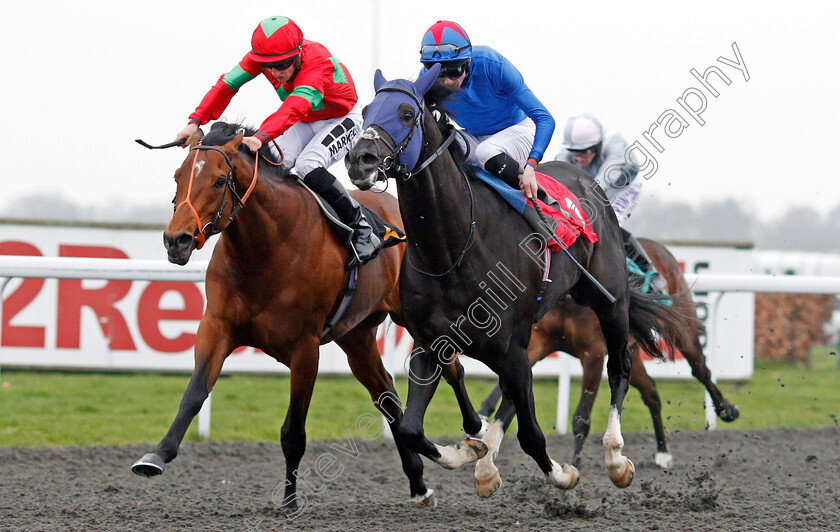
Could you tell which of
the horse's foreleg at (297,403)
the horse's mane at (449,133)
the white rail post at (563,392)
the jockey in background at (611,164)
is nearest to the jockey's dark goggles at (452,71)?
the horse's mane at (449,133)

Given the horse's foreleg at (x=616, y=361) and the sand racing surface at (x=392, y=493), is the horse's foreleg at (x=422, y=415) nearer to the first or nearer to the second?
the sand racing surface at (x=392, y=493)

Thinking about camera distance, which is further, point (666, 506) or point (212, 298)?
point (666, 506)

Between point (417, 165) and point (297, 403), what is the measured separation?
1304 millimetres

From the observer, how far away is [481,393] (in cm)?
856

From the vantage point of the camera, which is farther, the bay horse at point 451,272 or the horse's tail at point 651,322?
the horse's tail at point 651,322

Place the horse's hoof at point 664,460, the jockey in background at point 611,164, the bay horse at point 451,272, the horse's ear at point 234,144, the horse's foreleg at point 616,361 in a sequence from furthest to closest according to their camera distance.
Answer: the jockey in background at point 611,164, the horse's hoof at point 664,460, the horse's foreleg at point 616,361, the horse's ear at point 234,144, the bay horse at point 451,272

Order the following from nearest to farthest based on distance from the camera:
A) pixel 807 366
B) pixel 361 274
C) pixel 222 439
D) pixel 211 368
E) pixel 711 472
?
pixel 211 368 < pixel 361 274 < pixel 711 472 < pixel 222 439 < pixel 807 366

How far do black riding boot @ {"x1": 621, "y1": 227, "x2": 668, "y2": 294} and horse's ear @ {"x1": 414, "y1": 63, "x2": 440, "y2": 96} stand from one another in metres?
3.07

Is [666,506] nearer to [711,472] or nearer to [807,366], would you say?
[711,472]

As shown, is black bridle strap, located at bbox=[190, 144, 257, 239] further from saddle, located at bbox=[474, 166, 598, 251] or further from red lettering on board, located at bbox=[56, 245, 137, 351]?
red lettering on board, located at bbox=[56, 245, 137, 351]

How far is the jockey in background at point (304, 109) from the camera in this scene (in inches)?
165

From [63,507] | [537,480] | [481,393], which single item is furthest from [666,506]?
[481,393]

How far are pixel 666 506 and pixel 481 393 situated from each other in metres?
4.18

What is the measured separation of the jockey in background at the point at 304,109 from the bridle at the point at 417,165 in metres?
0.80
